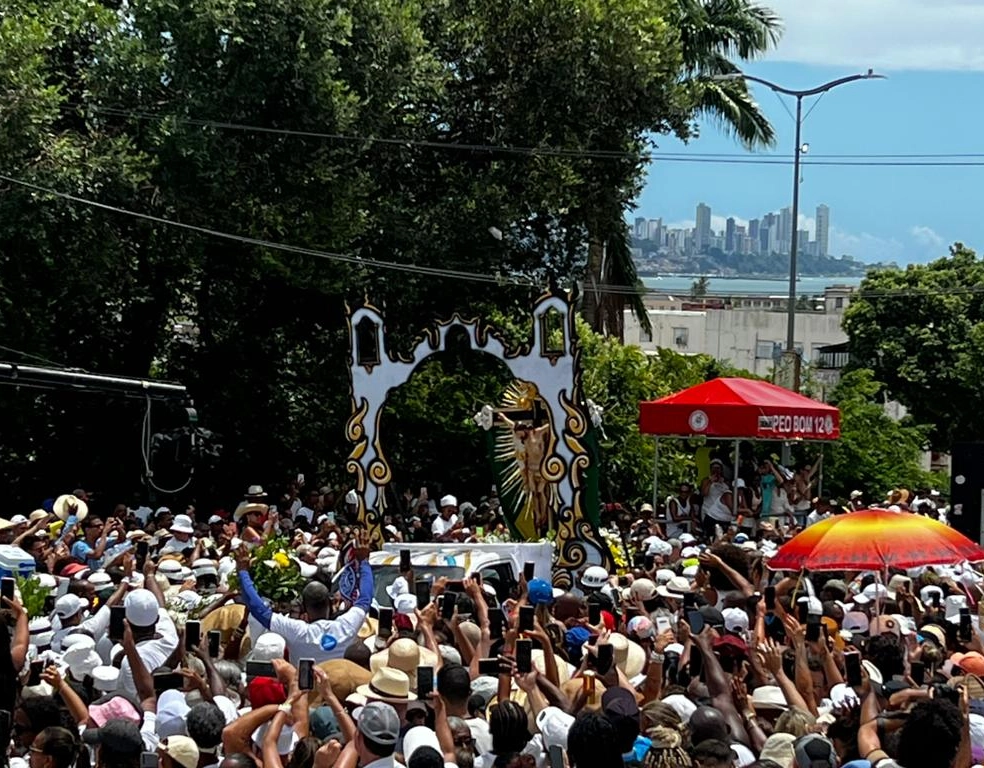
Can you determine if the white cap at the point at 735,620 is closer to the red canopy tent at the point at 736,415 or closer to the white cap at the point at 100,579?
the white cap at the point at 100,579

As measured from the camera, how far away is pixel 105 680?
8273mm

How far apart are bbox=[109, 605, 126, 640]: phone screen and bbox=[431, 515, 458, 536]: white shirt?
35.5ft

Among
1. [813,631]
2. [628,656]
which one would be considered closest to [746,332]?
[813,631]

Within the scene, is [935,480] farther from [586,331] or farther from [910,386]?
[910,386]

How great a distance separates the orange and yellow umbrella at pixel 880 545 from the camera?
36.9 feet

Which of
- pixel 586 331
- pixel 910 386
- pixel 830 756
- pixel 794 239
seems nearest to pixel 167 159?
pixel 586 331

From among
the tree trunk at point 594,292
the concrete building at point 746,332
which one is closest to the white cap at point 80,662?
the tree trunk at point 594,292

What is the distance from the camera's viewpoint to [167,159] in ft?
80.4

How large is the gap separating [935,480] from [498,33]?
44.7 feet

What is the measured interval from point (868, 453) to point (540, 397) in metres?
15.1

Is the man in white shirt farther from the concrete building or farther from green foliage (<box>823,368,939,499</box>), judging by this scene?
the concrete building

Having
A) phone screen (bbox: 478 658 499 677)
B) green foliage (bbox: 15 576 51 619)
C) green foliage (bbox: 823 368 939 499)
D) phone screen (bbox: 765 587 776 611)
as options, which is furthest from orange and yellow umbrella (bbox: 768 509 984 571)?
green foliage (bbox: 823 368 939 499)

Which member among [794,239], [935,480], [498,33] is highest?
[498,33]

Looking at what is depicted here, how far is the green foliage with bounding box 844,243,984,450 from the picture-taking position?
50125mm
